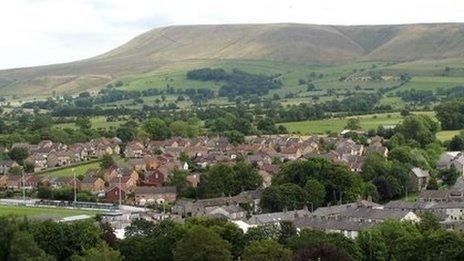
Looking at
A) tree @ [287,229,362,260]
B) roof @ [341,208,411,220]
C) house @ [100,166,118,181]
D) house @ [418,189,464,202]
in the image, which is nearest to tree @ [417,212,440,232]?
roof @ [341,208,411,220]

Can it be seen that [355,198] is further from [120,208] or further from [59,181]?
[59,181]

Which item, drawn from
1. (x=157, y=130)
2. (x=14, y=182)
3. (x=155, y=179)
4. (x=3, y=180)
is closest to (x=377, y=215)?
(x=155, y=179)

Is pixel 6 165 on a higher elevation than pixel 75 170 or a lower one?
higher

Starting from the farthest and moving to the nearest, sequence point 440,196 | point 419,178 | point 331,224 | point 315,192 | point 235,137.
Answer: point 235,137 → point 419,178 → point 440,196 → point 315,192 → point 331,224

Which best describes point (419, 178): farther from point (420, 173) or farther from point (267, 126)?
point (267, 126)

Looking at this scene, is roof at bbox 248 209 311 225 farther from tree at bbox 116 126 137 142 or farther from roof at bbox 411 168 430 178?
tree at bbox 116 126 137 142
